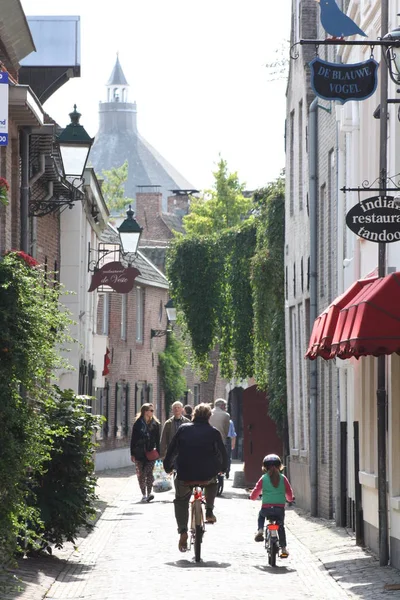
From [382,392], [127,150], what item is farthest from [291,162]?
[127,150]

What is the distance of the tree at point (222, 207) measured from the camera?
65.9m

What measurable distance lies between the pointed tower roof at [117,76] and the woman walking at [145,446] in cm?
15164

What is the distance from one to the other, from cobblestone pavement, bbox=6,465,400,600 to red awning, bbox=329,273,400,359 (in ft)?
6.97

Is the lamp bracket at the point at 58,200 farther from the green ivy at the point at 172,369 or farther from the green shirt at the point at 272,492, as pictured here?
the green ivy at the point at 172,369

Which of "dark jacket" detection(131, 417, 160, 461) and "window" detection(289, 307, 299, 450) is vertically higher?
"window" detection(289, 307, 299, 450)

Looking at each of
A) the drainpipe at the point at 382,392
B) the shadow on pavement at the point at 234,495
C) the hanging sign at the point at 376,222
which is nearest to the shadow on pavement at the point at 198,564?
the drainpipe at the point at 382,392

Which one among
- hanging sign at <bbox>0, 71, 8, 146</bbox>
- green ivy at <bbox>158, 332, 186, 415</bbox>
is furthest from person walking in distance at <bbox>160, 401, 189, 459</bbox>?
green ivy at <bbox>158, 332, 186, 415</bbox>

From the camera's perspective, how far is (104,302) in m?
42.3

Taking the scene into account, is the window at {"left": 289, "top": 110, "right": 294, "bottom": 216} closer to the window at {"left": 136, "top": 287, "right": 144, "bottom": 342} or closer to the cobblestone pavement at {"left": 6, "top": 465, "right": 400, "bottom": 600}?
the cobblestone pavement at {"left": 6, "top": 465, "right": 400, "bottom": 600}

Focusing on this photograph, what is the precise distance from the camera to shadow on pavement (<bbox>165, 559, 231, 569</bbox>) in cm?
1480

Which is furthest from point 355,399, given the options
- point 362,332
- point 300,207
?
point 300,207

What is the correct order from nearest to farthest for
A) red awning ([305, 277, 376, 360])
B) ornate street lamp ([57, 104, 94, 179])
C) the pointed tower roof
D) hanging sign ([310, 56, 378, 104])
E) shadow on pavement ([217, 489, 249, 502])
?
hanging sign ([310, 56, 378, 104])
red awning ([305, 277, 376, 360])
ornate street lamp ([57, 104, 94, 179])
shadow on pavement ([217, 489, 249, 502])
the pointed tower roof

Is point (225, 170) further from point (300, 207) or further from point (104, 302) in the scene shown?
point (300, 207)

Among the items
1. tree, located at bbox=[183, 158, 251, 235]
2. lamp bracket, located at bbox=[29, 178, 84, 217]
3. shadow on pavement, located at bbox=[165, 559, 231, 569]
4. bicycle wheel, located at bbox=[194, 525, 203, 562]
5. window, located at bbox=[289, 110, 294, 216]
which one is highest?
tree, located at bbox=[183, 158, 251, 235]
